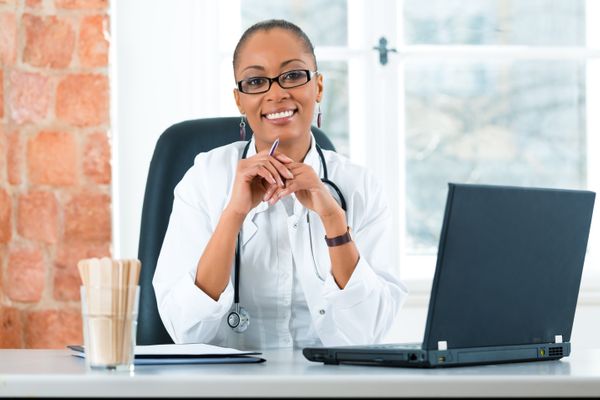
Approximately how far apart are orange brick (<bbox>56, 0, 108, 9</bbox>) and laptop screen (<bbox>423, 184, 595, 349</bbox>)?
1.76 meters

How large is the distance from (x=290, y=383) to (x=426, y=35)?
2.29 m

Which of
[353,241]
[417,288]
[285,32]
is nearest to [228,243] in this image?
[353,241]

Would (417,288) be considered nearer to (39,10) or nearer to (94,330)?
(39,10)

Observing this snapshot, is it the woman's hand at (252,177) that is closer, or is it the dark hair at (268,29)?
the woman's hand at (252,177)

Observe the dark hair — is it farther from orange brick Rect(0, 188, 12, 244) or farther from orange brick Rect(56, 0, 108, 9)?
orange brick Rect(0, 188, 12, 244)

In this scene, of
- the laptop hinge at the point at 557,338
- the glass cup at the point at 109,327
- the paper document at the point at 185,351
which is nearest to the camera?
the glass cup at the point at 109,327

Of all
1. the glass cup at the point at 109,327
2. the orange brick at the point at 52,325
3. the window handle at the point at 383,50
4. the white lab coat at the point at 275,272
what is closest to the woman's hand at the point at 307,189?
the white lab coat at the point at 275,272

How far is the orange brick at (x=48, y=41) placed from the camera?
2.75m

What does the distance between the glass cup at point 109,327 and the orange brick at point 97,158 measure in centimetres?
164

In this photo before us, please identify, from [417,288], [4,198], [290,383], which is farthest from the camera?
[417,288]

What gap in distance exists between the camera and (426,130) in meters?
3.15

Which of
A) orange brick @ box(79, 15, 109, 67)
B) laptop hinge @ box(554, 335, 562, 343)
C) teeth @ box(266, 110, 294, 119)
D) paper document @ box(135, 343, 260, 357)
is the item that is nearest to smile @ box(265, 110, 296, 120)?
teeth @ box(266, 110, 294, 119)

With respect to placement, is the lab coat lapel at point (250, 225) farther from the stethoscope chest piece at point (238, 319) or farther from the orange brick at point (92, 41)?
the orange brick at point (92, 41)

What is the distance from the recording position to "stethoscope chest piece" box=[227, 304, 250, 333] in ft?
6.04
